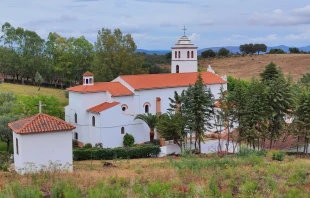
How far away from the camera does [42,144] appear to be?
20.5 meters

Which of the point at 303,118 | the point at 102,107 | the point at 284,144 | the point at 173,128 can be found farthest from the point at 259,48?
the point at 173,128

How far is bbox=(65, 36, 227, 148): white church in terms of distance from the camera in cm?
3472

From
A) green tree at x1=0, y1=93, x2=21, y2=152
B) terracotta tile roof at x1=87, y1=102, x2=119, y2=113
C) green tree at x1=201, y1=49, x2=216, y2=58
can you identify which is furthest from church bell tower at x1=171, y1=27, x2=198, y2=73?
green tree at x1=201, y1=49, x2=216, y2=58

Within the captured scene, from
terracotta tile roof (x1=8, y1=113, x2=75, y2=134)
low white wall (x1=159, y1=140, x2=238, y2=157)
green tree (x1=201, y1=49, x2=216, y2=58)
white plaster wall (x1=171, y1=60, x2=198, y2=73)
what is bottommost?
low white wall (x1=159, y1=140, x2=238, y2=157)

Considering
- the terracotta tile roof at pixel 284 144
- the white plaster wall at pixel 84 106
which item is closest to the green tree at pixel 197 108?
the terracotta tile roof at pixel 284 144

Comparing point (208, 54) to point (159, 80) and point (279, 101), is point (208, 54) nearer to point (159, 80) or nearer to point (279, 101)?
point (159, 80)

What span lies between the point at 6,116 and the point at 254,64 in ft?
250

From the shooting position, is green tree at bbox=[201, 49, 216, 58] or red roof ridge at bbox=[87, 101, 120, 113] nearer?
red roof ridge at bbox=[87, 101, 120, 113]

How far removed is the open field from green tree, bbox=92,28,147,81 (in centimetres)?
4212

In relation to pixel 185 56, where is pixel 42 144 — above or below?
below

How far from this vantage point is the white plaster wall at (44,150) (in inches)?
794

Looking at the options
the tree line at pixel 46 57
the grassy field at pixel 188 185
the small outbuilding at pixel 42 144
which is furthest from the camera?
the tree line at pixel 46 57

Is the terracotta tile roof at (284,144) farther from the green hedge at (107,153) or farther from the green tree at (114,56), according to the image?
the green tree at (114,56)

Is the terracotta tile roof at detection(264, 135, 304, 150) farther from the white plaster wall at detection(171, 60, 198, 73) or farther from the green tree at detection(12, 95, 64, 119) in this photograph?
the green tree at detection(12, 95, 64, 119)
